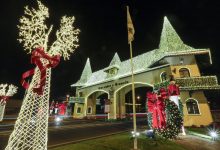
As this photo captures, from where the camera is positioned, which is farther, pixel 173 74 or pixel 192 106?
pixel 173 74

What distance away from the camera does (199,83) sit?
20.0 meters

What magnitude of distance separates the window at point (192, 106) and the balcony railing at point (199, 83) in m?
2.10

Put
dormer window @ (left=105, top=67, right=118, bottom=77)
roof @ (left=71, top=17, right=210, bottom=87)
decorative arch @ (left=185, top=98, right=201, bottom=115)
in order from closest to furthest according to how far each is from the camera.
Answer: decorative arch @ (left=185, top=98, right=201, bottom=115)
roof @ (left=71, top=17, right=210, bottom=87)
dormer window @ (left=105, top=67, right=118, bottom=77)

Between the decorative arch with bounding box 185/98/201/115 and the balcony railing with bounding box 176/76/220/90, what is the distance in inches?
79.0

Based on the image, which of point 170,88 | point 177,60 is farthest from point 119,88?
point 170,88

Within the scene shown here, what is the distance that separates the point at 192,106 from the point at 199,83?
3.06 meters

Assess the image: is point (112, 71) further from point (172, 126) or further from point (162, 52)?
point (172, 126)

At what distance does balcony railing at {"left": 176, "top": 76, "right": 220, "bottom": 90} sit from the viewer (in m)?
19.5

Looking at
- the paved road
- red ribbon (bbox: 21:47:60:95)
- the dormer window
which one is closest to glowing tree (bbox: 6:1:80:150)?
red ribbon (bbox: 21:47:60:95)

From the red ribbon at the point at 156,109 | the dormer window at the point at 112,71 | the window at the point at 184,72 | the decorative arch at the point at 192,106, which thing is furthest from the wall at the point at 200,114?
the dormer window at the point at 112,71

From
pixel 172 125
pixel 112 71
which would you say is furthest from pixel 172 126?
pixel 112 71

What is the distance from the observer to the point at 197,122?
795 inches

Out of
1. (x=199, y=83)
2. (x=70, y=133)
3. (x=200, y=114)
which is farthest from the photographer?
(x=200, y=114)

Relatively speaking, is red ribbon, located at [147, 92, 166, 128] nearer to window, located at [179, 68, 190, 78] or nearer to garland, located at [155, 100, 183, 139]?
garland, located at [155, 100, 183, 139]
